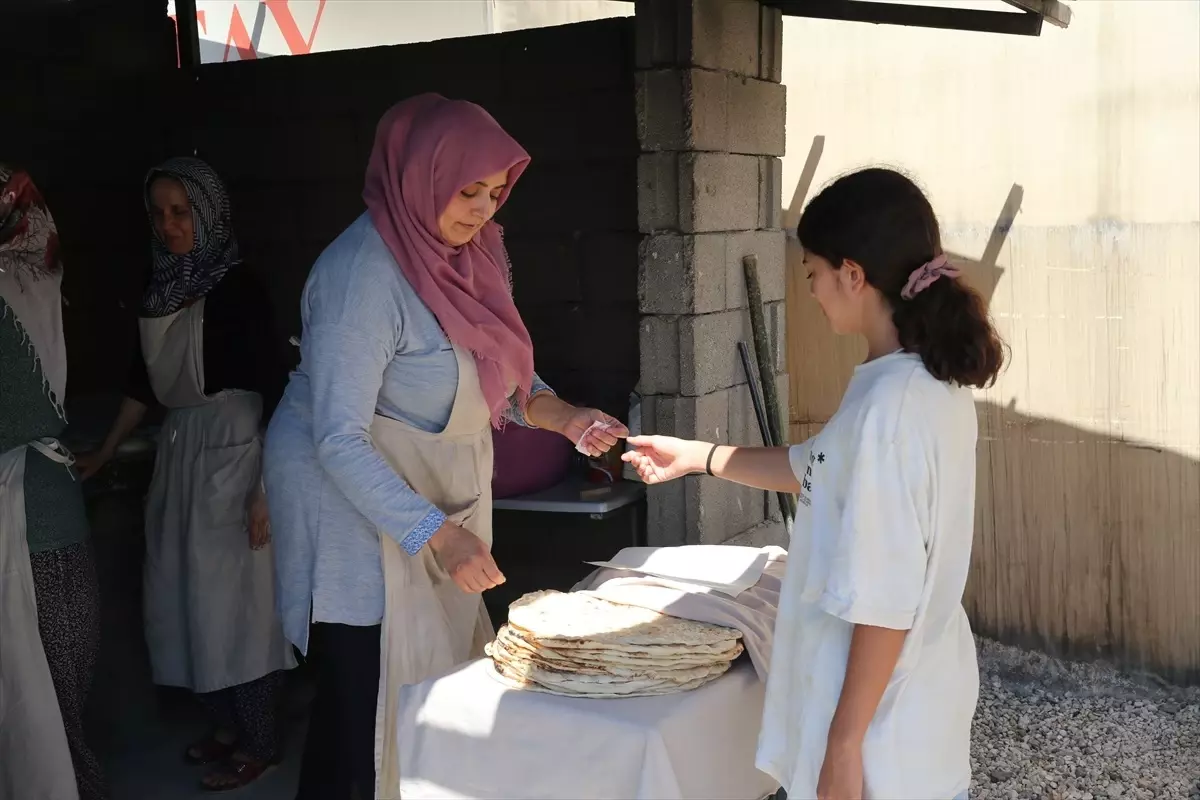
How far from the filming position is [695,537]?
4.00 metres

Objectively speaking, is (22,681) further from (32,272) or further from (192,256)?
(192,256)

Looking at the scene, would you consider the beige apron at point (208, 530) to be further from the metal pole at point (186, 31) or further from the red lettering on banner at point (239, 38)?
the red lettering on banner at point (239, 38)

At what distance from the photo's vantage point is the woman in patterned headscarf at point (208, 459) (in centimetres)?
394

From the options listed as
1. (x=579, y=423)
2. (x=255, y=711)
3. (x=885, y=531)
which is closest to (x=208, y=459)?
(x=255, y=711)

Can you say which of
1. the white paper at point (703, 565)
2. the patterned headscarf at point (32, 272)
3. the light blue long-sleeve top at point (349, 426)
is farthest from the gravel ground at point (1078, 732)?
the patterned headscarf at point (32, 272)

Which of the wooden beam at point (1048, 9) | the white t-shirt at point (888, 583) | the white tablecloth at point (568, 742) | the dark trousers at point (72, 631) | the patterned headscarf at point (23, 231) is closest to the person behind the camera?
the white t-shirt at point (888, 583)

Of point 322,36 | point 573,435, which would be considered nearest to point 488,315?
point 573,435

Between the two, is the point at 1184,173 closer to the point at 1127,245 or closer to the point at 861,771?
the point at 1127,245

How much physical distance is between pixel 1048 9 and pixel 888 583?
307cm

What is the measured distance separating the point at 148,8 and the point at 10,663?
10.4 ft

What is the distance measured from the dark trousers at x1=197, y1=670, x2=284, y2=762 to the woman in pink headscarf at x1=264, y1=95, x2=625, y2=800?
1.20 metres

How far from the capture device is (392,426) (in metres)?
2.77

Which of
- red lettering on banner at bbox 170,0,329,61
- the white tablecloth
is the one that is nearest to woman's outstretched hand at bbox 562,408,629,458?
the white tablecloth

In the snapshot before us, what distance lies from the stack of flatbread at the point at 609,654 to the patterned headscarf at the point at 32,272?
1633 mm
